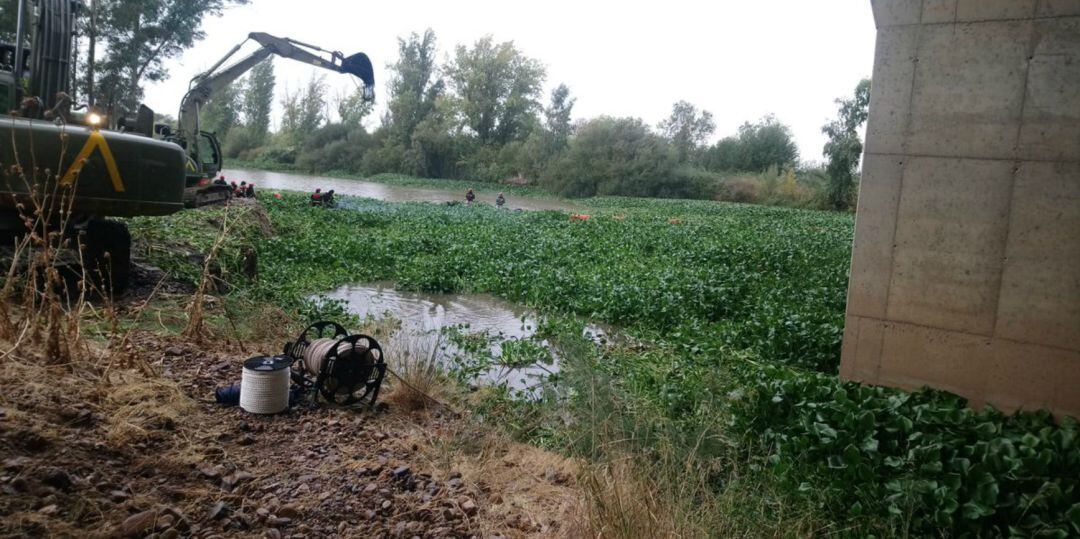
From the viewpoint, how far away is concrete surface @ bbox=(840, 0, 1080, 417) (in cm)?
442

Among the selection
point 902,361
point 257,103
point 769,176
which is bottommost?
point 902,361

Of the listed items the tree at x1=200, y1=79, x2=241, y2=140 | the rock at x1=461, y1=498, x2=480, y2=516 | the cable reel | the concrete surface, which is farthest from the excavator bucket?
the tree at x1=200, y1=79, x2=241, y2=140

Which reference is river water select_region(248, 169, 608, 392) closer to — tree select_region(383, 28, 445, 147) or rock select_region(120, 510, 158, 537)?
rock select_region(120, 510, 158, 537)

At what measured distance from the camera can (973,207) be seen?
15.5 ft

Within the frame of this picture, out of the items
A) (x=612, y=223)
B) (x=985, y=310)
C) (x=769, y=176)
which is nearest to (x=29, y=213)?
(x=985, y=310)

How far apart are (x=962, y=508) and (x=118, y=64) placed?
1480 inches

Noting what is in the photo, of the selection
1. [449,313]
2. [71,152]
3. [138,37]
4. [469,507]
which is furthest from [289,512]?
[138,37]

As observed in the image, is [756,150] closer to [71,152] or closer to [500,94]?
[500,94]

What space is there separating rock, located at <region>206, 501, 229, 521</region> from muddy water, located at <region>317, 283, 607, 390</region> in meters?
3.90

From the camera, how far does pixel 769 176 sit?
47.8 metres

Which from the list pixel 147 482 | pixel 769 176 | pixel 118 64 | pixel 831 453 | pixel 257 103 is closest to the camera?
pixel 147 482

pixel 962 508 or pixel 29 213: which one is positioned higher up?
pixel 29 213

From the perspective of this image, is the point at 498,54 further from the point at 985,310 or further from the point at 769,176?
the point at 985,310

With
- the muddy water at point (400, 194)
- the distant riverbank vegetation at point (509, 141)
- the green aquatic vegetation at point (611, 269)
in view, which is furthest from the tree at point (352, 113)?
the green aquatic vegetation at point (611, 269)
